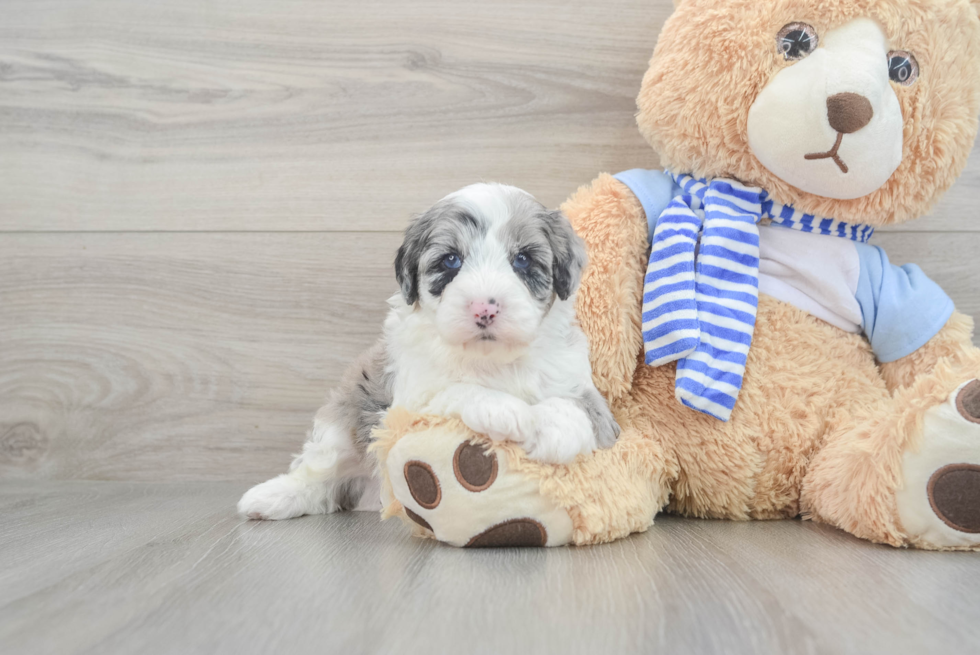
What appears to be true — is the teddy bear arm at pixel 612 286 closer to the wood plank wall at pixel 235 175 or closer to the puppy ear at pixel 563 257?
the puppy ear at pixel 563 257

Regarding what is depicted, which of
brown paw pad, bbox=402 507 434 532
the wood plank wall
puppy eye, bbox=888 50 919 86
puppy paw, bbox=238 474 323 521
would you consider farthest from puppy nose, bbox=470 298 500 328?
puppy eye, bbox=888 50 919 86

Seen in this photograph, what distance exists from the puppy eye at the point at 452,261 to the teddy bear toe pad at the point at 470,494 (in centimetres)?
29

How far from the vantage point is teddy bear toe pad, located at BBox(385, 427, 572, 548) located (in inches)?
48.8

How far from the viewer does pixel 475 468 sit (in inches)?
48.9

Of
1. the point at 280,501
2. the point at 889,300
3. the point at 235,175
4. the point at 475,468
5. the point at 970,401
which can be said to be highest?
the point at 235,175

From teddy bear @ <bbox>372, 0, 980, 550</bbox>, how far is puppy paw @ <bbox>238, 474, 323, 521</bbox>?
1.07 feet

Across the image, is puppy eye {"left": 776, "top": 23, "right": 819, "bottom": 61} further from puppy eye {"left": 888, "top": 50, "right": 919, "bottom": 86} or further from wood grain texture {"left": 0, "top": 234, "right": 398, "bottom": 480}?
wood grain texture {"left": 0, "top": 234, "right": 398, "bottom": 480}

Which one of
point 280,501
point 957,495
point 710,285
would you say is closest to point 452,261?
point 710,285

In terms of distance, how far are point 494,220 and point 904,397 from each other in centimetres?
79

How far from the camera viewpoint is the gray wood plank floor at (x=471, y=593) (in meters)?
0.87

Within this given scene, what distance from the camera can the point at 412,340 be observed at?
144cm

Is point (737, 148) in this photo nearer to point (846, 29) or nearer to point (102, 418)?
point (846, 29)

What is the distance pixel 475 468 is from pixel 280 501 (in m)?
0.61

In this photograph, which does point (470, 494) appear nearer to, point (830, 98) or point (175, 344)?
point (830, 98)
